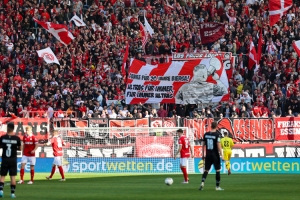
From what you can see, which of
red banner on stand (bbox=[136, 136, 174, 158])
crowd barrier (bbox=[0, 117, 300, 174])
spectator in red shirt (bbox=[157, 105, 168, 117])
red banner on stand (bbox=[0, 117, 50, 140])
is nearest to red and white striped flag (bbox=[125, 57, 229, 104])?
spectator in red shirt (bbox=[157, 105, 168, 117])

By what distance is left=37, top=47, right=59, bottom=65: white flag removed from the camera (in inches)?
1829

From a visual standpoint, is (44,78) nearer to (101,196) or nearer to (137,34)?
(137,34)

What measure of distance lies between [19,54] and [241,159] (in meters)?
17.1

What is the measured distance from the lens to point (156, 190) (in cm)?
2638

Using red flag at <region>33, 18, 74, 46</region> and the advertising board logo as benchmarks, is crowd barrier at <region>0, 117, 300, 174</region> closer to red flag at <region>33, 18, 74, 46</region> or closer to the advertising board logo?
the advertising board logo

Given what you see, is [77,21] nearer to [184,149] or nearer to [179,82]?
[179,82]

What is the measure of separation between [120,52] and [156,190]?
24.6 metres

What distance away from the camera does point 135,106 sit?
4350 cm

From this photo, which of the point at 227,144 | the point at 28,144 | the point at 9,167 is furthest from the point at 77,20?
the point at 9,167

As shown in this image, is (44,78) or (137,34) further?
(137,34)

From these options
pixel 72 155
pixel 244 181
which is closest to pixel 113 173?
pixel 72 155

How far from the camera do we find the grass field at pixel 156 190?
77.2ft

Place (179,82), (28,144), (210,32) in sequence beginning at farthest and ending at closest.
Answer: (210,32), (179,82), (28,144)

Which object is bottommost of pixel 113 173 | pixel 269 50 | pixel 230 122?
pixel 113 173
